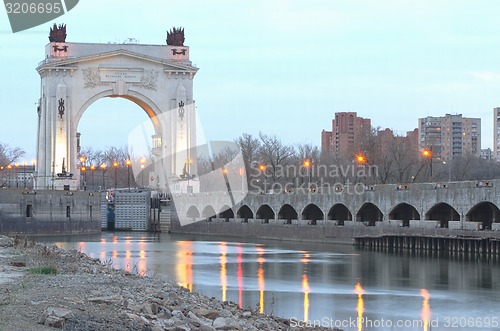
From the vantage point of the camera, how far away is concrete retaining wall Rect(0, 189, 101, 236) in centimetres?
7319

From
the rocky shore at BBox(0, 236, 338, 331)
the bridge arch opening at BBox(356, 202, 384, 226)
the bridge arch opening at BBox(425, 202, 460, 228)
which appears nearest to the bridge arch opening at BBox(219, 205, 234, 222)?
the bridge arch opening at BBox(356, 202, 384, 226)

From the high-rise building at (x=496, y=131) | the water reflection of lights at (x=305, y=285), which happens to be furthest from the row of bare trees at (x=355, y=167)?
the high-rise building at (x=496, y=131)

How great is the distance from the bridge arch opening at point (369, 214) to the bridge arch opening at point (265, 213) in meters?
13.0

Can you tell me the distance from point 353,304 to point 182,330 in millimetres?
13050

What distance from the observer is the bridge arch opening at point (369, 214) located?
63581mm

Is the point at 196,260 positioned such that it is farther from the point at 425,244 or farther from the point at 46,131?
the point at 46,131

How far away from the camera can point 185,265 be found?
44.2 m

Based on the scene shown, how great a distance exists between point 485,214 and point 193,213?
38.1m

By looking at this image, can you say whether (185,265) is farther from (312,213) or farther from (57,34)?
(57,34)

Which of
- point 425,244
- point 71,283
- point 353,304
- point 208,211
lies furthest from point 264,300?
point 208,211

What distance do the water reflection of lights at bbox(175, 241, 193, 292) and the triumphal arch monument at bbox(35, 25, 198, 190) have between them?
26.2 metres

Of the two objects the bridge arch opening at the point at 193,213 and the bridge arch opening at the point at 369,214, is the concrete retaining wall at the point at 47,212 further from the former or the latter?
the bridge arch opening at the point at 369,214

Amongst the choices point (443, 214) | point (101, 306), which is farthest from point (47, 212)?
point (101, 306)

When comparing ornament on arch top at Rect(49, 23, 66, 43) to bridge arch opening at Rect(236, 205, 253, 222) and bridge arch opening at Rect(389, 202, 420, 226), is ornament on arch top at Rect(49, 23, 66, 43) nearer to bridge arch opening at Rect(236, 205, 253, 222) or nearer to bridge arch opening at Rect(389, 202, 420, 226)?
bridge arch opening at Rect(236, 205, 253, 222)
